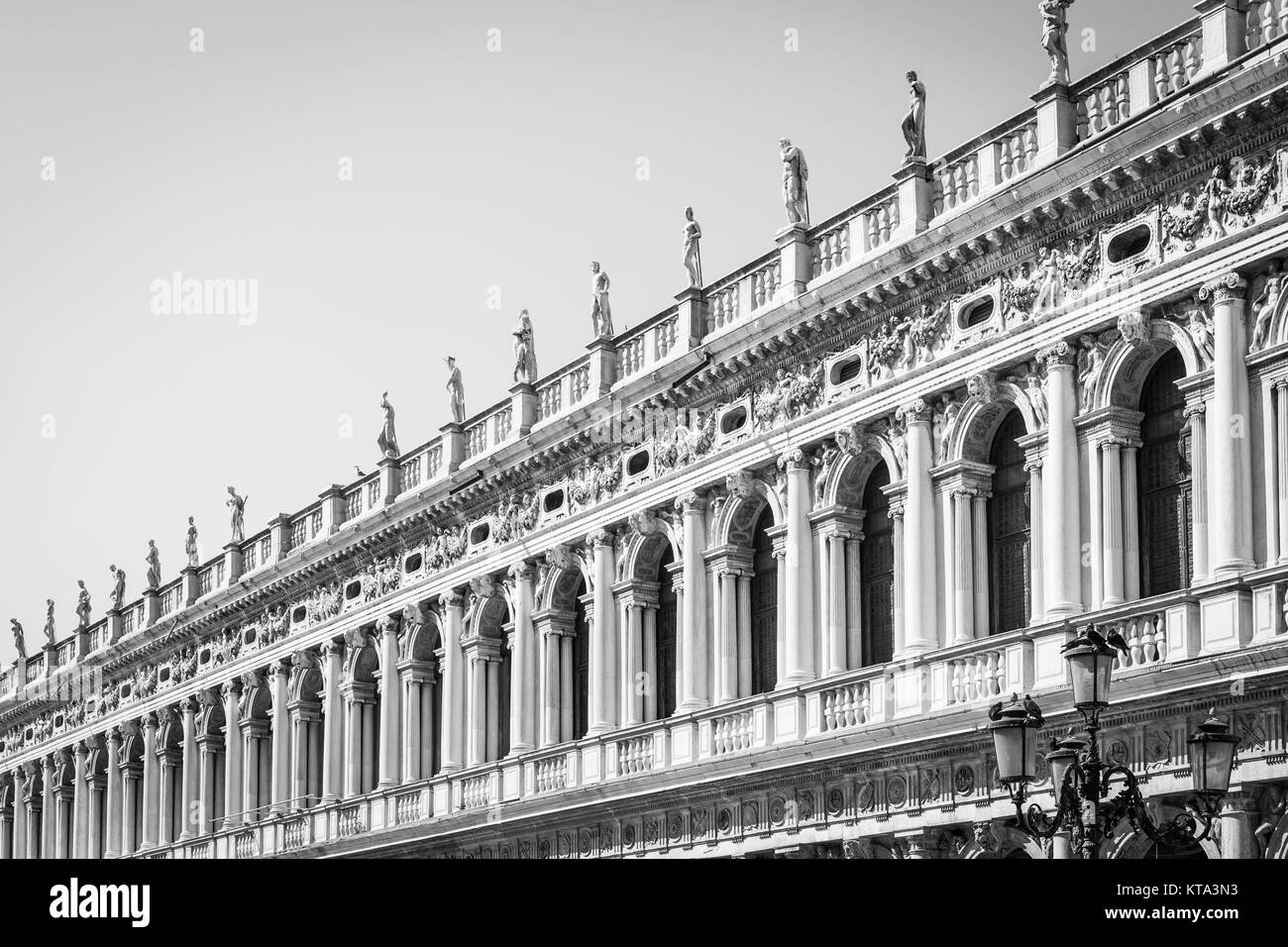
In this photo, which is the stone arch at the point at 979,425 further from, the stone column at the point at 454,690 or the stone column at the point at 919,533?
the stone column at the point at 454,690

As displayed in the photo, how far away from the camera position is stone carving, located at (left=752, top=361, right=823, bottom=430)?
2766 centimetres

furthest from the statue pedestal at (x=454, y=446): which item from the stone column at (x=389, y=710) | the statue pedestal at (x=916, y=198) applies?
the statue pedestal at (x=916, y=198)

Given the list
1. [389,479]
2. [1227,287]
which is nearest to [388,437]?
[389,479]

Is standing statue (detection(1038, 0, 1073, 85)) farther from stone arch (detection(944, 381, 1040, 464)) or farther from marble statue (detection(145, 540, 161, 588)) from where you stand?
marble statue (detection(145, 540, 161, 588))

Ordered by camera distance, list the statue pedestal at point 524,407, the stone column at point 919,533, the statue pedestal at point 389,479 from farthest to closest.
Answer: the statue pedestal at point 389,479, the statue pedestal at point 524,407, the stone column at point 919,533

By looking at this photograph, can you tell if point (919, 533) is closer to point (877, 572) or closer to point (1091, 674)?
point (877, 572)

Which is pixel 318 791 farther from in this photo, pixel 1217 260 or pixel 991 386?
pixel 1217 260

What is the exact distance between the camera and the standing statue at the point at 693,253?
101 ft

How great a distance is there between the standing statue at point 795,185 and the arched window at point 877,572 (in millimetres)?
3435

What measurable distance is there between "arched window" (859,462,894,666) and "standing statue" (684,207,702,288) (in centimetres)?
475

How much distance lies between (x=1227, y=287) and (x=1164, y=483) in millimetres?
2238

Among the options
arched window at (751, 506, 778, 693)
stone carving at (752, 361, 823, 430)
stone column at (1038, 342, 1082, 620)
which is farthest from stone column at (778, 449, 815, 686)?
stone column at (1038, 342, 1082, 620)
